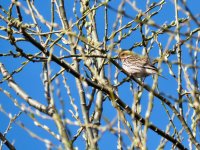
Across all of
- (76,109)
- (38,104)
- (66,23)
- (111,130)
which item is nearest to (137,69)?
(66,23)

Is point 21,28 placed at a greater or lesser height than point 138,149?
greater

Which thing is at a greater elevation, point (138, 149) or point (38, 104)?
point (38, 104)

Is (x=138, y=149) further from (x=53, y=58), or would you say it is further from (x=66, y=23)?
(x=66, y=23)

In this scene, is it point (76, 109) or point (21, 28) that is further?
point (76, 109)

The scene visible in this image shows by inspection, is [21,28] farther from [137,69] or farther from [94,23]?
[137,69]

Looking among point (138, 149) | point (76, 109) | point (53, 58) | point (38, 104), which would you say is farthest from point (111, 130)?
point (76, 109)

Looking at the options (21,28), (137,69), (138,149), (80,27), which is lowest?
(138,149)

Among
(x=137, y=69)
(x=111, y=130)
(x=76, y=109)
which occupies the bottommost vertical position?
(x=111, y=130)

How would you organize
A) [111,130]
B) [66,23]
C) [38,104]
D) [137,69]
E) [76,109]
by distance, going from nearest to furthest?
[111,130]
[38,104]
[76,109]
[66,23]
[137,69]

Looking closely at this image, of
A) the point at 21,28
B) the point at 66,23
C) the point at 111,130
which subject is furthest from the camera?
the point at 66,23
